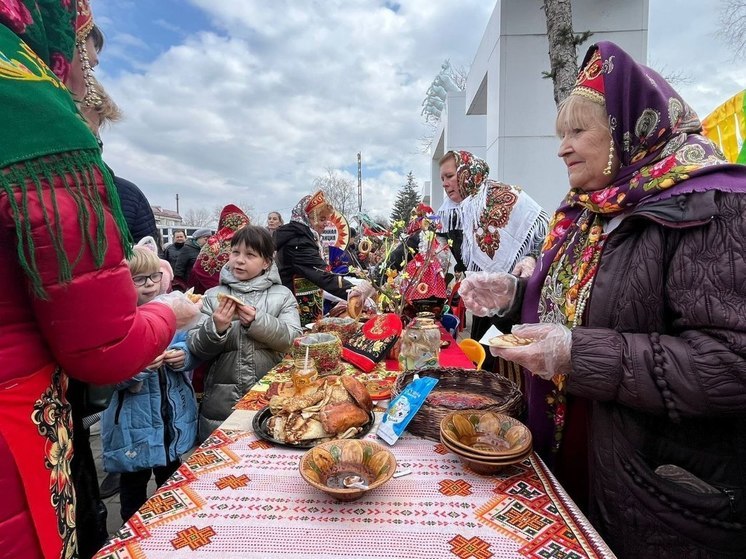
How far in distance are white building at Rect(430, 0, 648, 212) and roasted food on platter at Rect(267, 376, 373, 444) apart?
7.27 m

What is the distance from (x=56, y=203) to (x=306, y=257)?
123 inches

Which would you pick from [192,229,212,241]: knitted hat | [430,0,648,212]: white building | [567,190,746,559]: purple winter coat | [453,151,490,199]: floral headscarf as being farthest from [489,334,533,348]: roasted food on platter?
[430,0,648,212]: white building

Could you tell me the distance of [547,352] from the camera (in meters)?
1.16

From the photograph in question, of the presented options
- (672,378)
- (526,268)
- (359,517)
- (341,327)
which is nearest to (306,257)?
(341,327)

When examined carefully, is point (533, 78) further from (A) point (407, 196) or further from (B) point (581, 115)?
(A) point (407, 196)

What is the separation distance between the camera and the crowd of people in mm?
781

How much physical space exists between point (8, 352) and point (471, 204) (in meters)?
3.45

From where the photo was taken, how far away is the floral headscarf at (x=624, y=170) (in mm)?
1108

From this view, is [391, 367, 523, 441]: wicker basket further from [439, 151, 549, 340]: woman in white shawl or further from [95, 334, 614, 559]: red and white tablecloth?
[439, 151, 549, 340]: woman in white shawl

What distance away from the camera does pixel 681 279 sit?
3.41ft

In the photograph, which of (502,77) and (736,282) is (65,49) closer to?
(736,282)

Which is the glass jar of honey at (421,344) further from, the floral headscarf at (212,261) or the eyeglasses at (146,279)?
the floral headscarf at (212,261)

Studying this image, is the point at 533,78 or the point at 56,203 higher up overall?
the point at 533,78

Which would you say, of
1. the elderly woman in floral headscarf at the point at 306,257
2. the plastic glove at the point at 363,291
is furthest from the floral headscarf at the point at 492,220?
the elderly woman in floral headscarf at the point at 306,257
